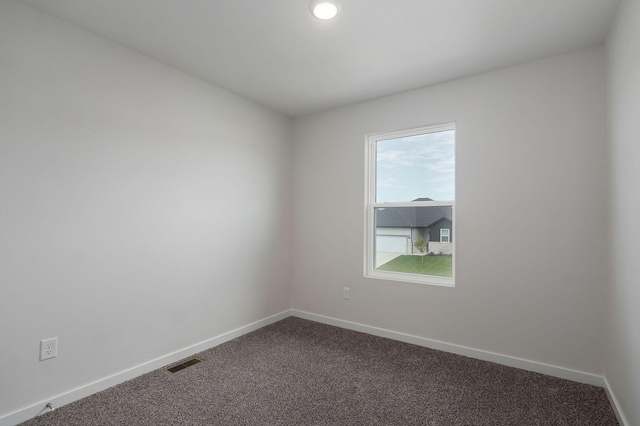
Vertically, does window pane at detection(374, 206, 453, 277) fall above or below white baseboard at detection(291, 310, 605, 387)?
above

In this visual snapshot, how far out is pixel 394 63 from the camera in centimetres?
267

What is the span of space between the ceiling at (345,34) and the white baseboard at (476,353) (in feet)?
7.89

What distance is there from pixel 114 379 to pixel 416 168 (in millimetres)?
3112

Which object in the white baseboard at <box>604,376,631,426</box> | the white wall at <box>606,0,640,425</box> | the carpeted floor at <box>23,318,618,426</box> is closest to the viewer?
the white wall at <box>606,0,640,425</box>

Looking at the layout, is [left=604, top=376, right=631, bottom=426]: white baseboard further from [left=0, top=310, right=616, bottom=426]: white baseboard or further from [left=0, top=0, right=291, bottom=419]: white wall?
[left=0, top=0, right=291, bottom=419]: white wall

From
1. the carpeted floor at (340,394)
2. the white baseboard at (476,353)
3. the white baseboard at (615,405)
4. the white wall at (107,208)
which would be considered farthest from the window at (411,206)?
the white wall at (107,208)

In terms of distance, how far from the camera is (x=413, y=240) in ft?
10.9

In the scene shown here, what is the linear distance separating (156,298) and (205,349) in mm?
717

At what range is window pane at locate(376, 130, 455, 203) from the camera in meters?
3.12

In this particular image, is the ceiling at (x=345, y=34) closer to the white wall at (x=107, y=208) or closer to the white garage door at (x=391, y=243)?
the white wall at (x=107, y=208)

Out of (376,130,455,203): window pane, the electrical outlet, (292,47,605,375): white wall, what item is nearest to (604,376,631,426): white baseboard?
(292,47,605,375): white wall

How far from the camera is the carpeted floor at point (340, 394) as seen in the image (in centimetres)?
197

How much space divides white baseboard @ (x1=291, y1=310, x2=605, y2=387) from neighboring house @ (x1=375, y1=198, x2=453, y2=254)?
2.74 feet

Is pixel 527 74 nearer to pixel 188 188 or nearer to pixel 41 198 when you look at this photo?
pixel 188 188
